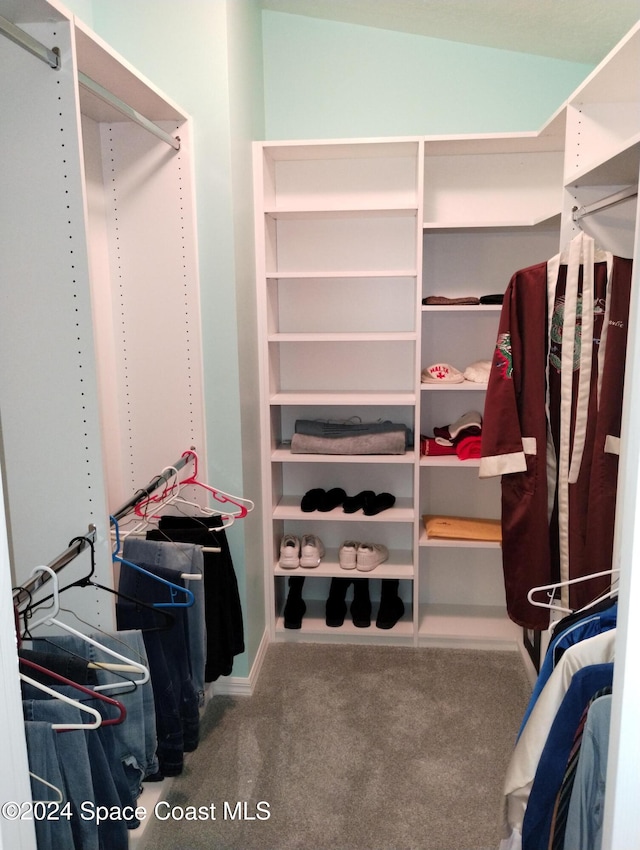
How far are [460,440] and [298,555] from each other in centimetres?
92

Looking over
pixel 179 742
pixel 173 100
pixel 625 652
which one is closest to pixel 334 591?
pixel 179 742

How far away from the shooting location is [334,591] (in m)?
3.26

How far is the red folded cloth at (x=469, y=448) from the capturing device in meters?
2.93

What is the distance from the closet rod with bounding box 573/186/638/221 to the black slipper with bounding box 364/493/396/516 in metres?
1.47

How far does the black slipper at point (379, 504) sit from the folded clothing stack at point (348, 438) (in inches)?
10.1

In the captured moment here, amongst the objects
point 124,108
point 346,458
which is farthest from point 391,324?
point 124,108

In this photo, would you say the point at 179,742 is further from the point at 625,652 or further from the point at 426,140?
the point at 426,140

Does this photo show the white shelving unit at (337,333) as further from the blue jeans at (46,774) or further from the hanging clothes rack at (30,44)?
the blue jeans at (46,774)

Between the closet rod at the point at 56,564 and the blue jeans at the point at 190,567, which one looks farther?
the blue jeans at the point at 190,567

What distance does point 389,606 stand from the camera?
3160 millimetres

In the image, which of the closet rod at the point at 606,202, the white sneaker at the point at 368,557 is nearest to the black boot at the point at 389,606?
the white sneaker at the point at 368,557

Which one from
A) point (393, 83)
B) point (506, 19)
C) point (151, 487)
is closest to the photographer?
point (151, 487)

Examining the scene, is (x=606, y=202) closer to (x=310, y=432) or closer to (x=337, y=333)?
(x=337, y=333)

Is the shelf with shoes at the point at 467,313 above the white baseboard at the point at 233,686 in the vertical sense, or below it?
above
